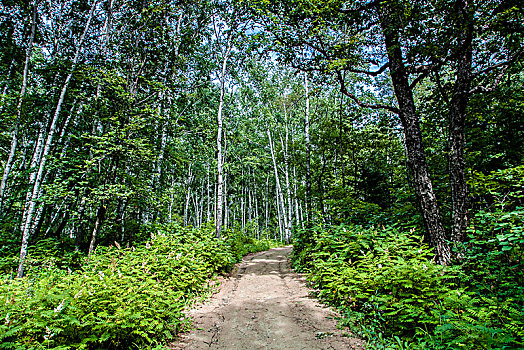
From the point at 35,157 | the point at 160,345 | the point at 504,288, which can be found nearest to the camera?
the point at 160,345

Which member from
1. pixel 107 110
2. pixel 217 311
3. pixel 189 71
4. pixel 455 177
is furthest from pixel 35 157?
pixel 455 177

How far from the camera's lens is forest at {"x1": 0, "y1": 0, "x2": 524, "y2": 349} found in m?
3.11

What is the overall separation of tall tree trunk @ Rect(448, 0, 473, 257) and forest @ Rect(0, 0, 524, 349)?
26mm

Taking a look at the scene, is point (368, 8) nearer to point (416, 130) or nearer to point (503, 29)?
point (503, 29)

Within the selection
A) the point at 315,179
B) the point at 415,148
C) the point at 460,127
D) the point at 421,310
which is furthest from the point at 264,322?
the point at 315,179

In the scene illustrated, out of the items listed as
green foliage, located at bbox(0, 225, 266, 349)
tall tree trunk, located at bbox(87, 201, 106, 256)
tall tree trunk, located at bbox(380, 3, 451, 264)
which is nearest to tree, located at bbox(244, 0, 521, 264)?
tall tree trunk, located at bbox(380, 3, 451, 264)

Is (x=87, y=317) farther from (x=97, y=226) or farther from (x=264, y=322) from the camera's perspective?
(x=97, y=226)

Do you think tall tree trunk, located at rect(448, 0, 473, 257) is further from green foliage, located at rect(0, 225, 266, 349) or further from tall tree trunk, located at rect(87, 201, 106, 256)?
tall tree trunk, located at rect(87, 201, 106, 256)

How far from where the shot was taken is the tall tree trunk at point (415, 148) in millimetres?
4969

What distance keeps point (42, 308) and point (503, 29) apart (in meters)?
9.41

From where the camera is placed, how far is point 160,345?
121 inches

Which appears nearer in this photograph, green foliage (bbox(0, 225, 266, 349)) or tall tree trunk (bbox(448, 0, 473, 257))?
green foliage (bbox(0, 225, 266, 349))

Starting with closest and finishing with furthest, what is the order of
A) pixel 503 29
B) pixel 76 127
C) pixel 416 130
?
1. pixel 503 29
2. pixel 416 130
3. pixel 76 127

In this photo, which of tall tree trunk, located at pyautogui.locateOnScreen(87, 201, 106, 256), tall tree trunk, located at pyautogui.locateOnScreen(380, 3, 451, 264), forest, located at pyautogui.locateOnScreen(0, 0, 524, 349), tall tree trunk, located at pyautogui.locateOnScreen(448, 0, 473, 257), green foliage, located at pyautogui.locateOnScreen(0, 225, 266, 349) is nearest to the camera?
green foliage, located at pyautogui.locateOnScreen(0, 225, 266, 349)
